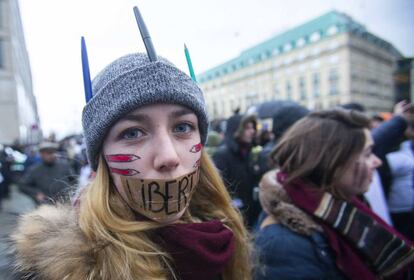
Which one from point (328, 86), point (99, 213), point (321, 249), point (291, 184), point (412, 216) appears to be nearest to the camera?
point (99, 213)

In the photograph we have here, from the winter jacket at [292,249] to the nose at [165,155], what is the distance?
0.75 meters

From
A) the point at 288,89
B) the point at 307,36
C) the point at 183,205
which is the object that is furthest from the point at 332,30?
the point at 183,205

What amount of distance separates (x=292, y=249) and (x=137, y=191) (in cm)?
83

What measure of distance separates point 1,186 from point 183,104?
8283 millimetres

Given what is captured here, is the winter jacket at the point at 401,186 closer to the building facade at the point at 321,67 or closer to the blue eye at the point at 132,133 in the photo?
the blue eye at the point at 132,133

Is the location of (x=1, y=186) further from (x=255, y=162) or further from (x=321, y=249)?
(x=321, y=249)

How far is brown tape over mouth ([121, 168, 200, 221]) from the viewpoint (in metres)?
1.09

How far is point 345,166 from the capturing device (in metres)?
1.69

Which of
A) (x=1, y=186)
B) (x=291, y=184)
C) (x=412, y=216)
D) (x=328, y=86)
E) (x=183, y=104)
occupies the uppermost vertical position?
(x=328, y=86)

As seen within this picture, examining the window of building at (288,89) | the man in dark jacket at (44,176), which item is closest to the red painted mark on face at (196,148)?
the man in dark jacket at (44,176)

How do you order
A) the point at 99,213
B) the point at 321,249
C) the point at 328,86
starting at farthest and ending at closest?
the point at 328,86
the point at 321,249
the point at 99,213

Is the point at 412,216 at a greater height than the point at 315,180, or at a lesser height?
lesser

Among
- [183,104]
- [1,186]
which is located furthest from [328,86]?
[183,104]

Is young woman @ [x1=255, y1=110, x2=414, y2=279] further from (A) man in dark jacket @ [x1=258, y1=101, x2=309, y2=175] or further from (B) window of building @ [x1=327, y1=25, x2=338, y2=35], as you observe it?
(B) window of building @ [x1=327, y1=25, x2=338, y2=35]
